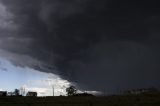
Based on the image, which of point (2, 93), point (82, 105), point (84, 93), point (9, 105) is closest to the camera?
point (82, 105)

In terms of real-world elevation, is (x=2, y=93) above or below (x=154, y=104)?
above

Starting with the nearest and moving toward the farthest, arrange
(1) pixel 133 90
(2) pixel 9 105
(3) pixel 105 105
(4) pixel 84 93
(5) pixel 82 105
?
(5) pixel 82 105 < (3) pixel 105 105 < (2) pixel 9 105 < (1) pixel 133 90 < (4) pixel 84 93

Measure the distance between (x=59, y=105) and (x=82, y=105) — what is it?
685cm

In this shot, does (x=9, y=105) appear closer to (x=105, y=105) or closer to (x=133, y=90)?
(x=105, y=105)

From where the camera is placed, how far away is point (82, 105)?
77750 millimetres

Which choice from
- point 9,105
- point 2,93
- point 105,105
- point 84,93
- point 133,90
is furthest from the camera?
point 2,93

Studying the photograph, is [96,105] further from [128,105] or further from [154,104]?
[154,104]

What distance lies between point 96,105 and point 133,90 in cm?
7163

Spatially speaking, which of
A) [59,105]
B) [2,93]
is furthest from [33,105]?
[2,93]

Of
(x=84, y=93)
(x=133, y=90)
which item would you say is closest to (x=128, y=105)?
(x=133, y=90)

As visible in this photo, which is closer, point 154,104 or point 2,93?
point 154,104

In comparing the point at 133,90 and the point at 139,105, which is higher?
the point at 133,90

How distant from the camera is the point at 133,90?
486ft

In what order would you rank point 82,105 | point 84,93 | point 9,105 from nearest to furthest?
point 82,105 < point 9,105 < point 84,93
